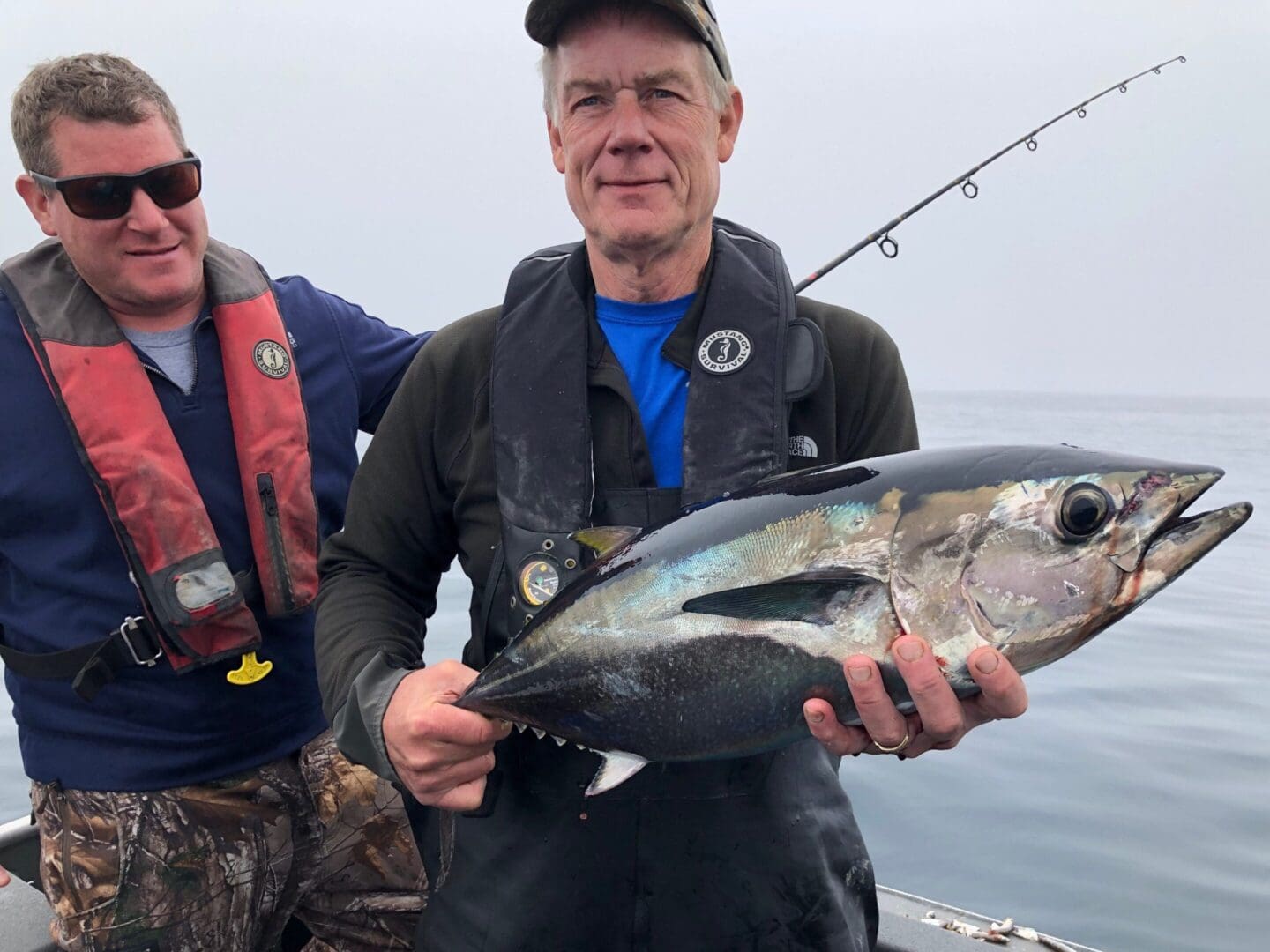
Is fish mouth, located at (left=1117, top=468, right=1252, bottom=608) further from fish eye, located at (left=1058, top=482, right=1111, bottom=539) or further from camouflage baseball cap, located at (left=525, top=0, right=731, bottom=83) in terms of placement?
camouflage baseball cap, located at (left=525, top=0, right=731, bottom=83)

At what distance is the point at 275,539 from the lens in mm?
3336

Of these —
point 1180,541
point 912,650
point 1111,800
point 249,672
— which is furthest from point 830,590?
point 1111,800

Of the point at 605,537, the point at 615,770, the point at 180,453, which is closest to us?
the point at 615,770

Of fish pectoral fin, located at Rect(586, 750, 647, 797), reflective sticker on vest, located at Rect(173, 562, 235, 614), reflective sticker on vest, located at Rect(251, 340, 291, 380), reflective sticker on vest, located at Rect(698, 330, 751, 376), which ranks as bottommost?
reflective sticker on vest, located at Rect(173, 562, 235, 614)

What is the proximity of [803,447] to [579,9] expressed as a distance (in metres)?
1.08

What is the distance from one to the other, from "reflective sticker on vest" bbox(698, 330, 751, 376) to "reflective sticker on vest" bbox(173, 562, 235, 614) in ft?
6.09

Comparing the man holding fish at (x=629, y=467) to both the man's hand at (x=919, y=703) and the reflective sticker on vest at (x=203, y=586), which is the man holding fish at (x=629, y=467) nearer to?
the man's hand at (x=919, y=703)

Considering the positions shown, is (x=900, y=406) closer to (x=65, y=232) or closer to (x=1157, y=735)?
(x=65, y=232)

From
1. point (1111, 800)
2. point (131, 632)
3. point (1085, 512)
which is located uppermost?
point (1085, 512)

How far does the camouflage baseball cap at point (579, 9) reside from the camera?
2.15 meters

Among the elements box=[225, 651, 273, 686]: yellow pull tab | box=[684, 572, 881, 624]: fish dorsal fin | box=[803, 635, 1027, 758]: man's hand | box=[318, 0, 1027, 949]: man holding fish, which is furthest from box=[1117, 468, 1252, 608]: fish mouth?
box=[225, 651, 273, 686]: yellow pull tab

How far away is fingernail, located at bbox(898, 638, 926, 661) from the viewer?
163 cm

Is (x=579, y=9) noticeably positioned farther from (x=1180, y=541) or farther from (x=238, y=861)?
(x=238, y=861)

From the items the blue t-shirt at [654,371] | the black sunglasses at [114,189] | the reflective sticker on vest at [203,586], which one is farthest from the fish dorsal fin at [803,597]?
the black sunglasses at [114,189]
